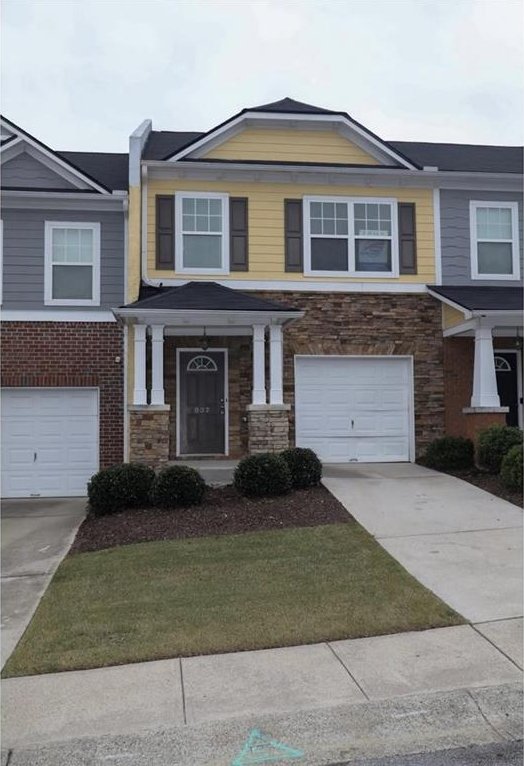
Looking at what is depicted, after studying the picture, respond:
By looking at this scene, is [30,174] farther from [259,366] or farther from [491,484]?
[491,484]

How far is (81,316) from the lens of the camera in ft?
41.4

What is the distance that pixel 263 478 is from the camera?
9430 mm

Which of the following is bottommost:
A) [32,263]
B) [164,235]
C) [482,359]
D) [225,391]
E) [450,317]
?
[225,391]

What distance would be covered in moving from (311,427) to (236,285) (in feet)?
11.0

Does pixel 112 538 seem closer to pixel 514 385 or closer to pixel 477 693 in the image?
pixel 477 693

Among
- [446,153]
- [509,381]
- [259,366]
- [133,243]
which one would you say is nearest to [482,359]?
[509,381]

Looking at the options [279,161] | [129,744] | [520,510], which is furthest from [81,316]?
[129,744]

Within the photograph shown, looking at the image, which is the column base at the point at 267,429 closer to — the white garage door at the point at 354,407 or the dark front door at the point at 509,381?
the white garage door at the point at 354,407

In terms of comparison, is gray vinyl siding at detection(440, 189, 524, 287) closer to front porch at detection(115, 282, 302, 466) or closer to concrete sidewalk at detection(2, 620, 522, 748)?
front porch at detection(115, 282, 302, 466)

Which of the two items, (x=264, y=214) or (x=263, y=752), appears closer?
(x=263, y=752)

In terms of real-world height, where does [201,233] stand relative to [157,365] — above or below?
above

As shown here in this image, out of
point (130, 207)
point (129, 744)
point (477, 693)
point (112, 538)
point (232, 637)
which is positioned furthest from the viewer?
point (130, 207)

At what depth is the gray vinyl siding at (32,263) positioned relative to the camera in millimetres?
12547

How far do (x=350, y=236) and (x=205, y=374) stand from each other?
167 inches
